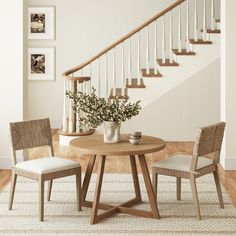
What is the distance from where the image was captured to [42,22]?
1048 cm

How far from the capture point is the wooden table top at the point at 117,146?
441cm

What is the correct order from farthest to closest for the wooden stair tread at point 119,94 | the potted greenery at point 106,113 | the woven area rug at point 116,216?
1. the wooden stair tread at point 119,94
2. the potted greenery at point 106,113
3. the woven area rug at point 116,216

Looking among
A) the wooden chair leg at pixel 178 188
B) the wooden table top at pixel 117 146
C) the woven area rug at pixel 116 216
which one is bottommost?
the woven area rug at pixel 116 216

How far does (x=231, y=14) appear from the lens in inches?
262

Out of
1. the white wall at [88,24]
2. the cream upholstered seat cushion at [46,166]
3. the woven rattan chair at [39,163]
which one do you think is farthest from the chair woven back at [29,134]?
the white wall at [88,24]

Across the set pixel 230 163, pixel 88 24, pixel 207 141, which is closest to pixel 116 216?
pixel 207 141

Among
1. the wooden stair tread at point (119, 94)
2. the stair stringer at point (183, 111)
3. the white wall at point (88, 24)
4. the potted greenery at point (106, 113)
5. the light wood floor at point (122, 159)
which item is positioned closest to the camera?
the potted greenery at point (106, 113)

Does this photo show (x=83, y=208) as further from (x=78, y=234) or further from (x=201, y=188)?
(x=201, y=188)

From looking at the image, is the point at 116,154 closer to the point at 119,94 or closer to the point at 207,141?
the point at 207,141

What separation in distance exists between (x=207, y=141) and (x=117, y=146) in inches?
30.9

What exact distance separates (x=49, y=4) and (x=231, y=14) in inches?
188

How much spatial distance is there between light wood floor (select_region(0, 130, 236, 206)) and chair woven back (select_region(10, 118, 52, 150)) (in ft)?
2.95

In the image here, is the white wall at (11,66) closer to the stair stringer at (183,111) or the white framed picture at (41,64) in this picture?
the stair stringer at (183,111)

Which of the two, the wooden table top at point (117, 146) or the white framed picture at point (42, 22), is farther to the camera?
the white framed picture at point (42, 22)
